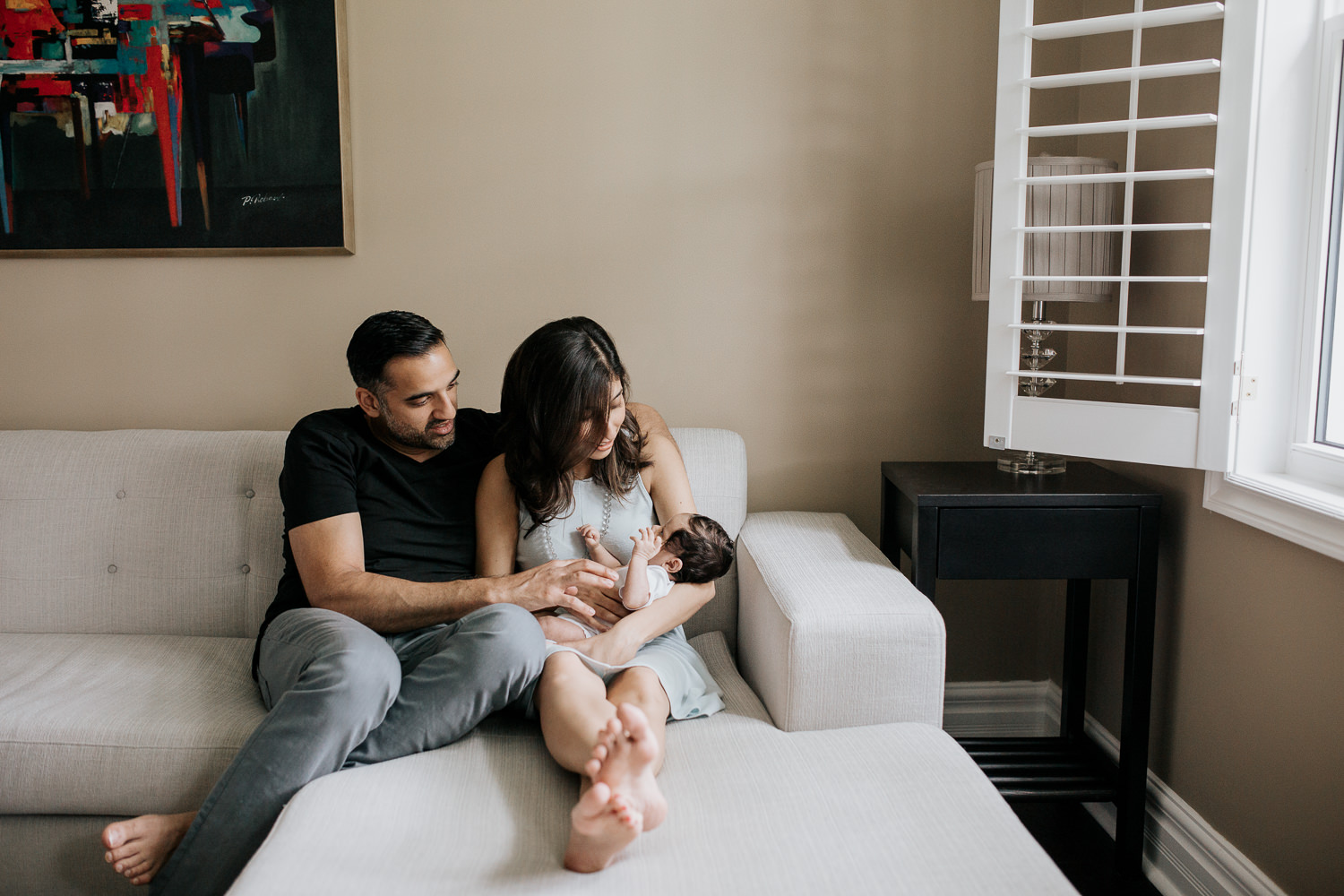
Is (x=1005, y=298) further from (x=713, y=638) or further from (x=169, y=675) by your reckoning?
(x=169, y=675)

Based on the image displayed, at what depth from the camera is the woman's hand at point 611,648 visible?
1498mm

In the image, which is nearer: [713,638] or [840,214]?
[713,638]

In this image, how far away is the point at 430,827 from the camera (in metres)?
1.15

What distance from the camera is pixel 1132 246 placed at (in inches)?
72.6

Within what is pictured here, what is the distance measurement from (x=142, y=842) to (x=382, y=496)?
684 mm

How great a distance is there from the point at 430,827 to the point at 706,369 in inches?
53.6

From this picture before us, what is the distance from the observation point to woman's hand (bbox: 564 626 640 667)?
1498mm

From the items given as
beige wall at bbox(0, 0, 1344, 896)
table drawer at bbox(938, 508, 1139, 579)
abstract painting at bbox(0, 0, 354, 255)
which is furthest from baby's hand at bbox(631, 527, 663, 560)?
abstract painting at bbox(0, 0, 354, 255)

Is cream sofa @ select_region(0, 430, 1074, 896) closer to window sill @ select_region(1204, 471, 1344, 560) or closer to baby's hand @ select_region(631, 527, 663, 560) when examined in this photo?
baby's hand @ select_region(631, 527, 663, 560)

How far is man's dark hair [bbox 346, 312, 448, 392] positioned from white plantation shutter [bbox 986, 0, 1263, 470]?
116 cm

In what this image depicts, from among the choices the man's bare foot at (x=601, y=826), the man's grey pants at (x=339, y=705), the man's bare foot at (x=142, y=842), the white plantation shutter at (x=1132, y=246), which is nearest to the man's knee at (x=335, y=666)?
the man's grey pants at (x=339, y=705)

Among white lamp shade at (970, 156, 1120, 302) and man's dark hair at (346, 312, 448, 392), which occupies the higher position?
white lamp shade at (970, 156, 1120, 302)

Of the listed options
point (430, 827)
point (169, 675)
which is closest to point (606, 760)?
point (430, 827)
